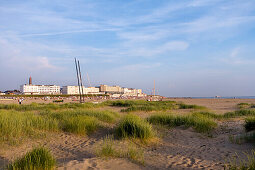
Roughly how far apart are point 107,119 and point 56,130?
2.68 meters

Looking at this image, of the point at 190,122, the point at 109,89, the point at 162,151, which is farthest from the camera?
the point at 109,89

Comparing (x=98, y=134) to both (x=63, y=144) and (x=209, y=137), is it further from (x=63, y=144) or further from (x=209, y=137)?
(x=209, y=137)

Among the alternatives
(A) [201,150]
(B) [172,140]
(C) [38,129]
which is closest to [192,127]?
(B) [172,140]

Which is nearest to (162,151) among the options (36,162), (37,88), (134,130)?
(134,130)

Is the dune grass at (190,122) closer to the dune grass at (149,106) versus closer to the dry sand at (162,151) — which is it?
the dry sand at (162,151)

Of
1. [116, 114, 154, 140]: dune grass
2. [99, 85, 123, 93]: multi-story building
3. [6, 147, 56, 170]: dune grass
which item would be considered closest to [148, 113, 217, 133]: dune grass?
[116, 114, 154, 140]: dune grass

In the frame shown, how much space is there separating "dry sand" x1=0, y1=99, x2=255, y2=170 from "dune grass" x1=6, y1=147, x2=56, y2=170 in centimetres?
33

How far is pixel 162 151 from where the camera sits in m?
5.30

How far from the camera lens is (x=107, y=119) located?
9.15m

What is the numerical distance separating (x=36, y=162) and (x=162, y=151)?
119 inches

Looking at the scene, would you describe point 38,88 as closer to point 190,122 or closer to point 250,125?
point 190,122

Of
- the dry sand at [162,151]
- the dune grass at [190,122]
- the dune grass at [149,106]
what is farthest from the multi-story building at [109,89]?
the dry sand at [162,151]

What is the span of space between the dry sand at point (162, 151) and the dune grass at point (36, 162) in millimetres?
330

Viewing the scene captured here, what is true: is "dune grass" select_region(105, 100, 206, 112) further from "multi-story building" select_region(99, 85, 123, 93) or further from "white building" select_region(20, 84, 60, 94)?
"multi-story building" select_region(99, 85, 123, 93)
